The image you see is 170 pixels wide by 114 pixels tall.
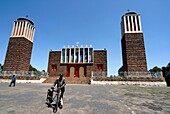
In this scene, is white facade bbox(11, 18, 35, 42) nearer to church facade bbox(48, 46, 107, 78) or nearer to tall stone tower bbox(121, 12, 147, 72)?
church facade bbox(48, 46, 107, 78)

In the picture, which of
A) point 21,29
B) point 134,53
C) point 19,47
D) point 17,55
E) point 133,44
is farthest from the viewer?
point 21,29

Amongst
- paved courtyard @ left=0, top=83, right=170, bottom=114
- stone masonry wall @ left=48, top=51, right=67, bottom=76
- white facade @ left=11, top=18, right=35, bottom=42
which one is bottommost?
paved courtyard @ left=0, top=83, right=170, bottom=114

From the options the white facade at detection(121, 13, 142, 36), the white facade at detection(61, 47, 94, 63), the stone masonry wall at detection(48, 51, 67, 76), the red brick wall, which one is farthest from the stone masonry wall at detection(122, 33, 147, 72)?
the red brick wall

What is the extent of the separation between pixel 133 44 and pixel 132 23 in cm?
496

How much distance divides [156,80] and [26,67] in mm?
26963

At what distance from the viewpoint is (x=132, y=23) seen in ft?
85.4

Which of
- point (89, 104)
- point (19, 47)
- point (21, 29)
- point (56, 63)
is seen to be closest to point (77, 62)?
point (56, 63)

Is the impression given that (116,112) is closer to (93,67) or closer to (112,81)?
(112,81)

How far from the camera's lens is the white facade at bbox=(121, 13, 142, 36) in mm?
25766

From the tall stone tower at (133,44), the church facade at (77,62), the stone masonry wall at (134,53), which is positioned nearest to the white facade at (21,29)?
the church facade at (77,62)

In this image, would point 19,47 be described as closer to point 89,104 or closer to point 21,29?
point 21,29

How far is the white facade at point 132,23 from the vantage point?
2577cm

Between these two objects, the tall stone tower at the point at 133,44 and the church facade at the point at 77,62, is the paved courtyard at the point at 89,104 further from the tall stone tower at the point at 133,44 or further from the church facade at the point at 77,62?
the church facade at the point at 77,62

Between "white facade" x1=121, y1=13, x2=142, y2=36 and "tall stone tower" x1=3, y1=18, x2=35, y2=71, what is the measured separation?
75.8 feet
